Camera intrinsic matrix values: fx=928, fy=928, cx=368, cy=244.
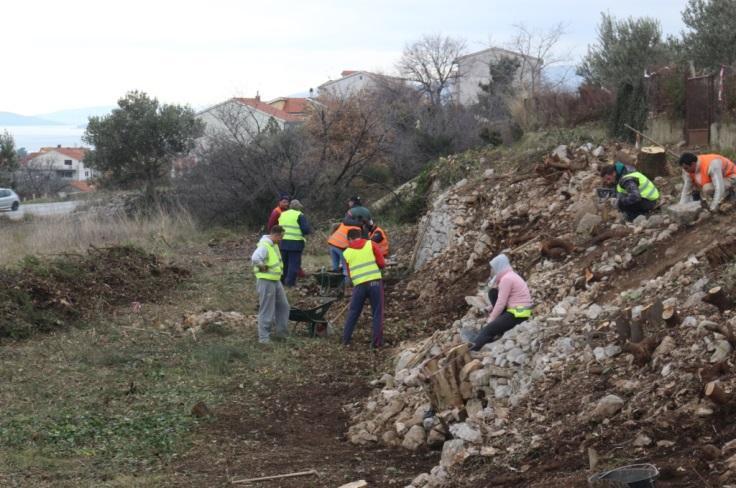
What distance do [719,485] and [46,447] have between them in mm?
5517

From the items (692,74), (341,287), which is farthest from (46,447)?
(692,74)

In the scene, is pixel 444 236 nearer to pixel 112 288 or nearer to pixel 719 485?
pixel 112 288

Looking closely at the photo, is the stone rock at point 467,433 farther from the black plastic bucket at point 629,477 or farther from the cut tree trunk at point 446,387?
the black plastic bucket at point 629,477

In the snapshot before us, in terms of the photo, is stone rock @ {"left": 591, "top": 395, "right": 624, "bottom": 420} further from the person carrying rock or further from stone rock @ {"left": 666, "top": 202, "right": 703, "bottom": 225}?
stone rock @ {"left": 666, "top": 202, "right": 703, "bottom": 225}

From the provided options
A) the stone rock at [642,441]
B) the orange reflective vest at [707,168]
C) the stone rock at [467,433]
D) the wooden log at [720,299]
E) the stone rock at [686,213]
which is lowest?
the stone rock at [467,433]

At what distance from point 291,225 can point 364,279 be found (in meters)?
4.00

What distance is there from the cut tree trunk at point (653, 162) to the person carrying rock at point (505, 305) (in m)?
6.30

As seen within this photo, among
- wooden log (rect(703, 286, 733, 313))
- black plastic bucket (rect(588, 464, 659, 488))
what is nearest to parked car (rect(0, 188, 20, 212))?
wooden log (rect(703, 286, 733, 313))

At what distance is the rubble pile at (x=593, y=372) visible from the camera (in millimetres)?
6281

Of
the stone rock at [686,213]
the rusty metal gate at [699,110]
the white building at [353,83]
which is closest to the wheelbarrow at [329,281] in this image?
the stone rock at [686,213]

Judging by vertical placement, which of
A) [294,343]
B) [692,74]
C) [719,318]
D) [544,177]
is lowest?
[294,343]

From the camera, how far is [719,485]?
204 inches

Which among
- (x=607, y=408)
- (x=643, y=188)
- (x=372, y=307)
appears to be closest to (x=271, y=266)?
(x=372, y=307)

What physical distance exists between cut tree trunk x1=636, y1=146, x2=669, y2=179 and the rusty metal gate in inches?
112
